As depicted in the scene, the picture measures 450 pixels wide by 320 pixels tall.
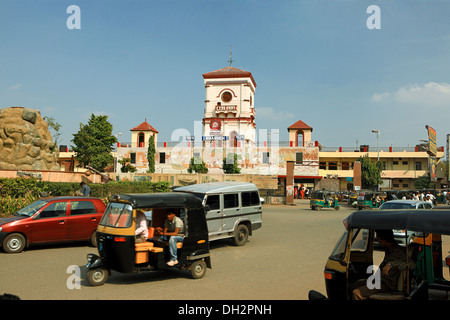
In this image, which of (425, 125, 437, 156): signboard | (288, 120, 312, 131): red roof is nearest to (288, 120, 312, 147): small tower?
(288, 120, 312, 131): red roof

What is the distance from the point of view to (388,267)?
5.24 m

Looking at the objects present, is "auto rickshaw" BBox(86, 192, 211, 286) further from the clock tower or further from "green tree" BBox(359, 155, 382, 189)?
"green tree" BBox(359, 155, 382, 189)

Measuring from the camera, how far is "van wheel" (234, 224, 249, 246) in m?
13.2

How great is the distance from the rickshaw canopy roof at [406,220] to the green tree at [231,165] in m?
47.4

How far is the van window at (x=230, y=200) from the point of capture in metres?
13.0

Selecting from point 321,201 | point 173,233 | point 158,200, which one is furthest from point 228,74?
point 173,233

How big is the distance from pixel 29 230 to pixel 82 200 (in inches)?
69.7

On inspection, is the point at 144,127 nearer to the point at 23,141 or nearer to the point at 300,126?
the point at 300,126

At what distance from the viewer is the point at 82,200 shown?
475 inches

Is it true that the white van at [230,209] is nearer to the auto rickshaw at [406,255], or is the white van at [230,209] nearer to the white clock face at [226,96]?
the auto rickshaw at [406,255]

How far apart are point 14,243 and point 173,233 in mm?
5576

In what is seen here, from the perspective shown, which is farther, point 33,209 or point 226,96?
point 226,96

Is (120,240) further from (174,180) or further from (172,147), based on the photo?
(172,147)
